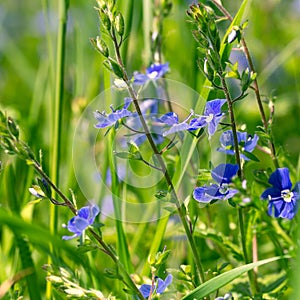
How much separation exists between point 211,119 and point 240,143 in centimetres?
12

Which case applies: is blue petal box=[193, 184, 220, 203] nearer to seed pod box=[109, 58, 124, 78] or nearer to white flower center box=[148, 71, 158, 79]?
seed pod box=[109, 58, 124, 78]

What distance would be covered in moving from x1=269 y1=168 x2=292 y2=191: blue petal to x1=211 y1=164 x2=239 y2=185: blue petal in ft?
0.21

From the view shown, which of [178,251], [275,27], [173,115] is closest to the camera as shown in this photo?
[173,115]

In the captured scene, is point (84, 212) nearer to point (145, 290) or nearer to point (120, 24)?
point (145, 290)

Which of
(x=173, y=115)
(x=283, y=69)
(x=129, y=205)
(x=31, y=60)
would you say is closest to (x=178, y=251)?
(x=129, y=205)

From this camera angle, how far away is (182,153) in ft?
3.77

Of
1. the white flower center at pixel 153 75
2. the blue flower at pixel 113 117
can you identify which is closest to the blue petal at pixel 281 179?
the blue flower at pixel 113 117

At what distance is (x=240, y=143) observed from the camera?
3.29 feet

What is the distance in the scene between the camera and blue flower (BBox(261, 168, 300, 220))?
93 cm

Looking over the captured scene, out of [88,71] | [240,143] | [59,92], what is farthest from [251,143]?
[88,71]

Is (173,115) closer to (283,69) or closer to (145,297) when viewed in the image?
(145,297)

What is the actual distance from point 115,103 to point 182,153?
0.78 ft

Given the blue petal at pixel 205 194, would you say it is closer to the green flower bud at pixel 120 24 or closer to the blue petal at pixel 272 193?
the blue petal at pixel 272 193

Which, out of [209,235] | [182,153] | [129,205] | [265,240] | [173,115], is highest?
[173,115]
